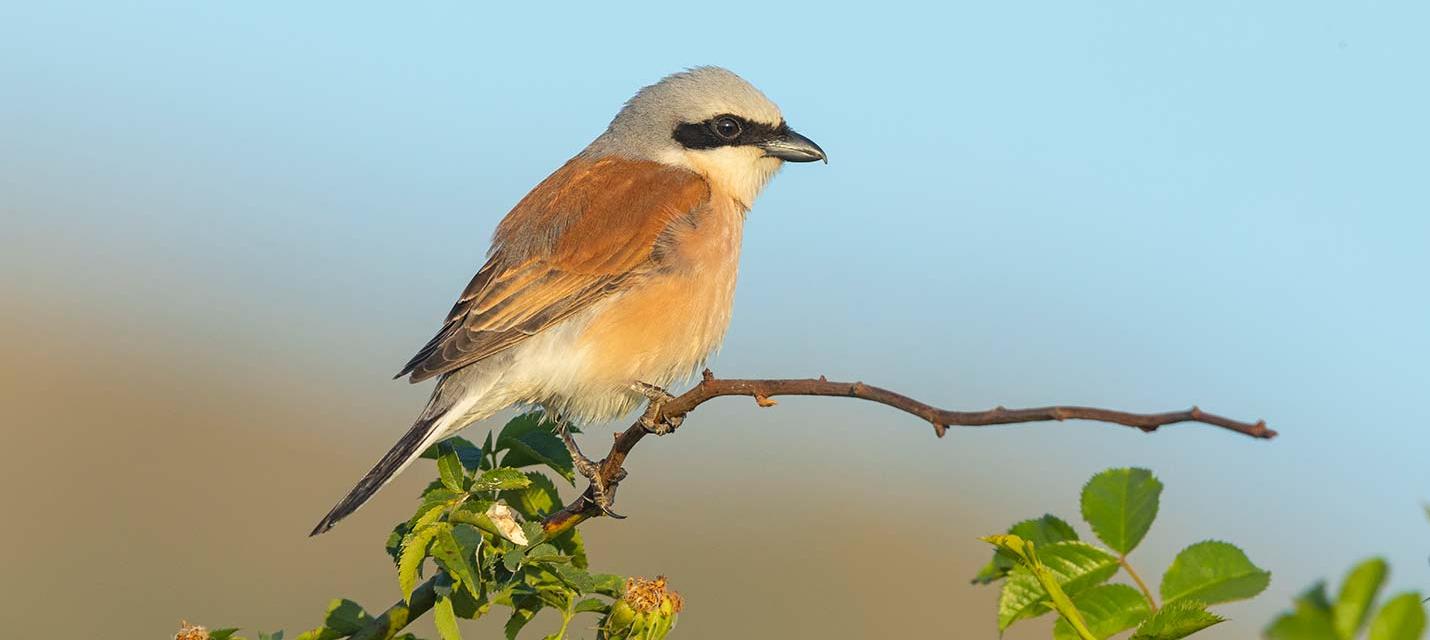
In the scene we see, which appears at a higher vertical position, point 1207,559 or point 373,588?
point 1207,559

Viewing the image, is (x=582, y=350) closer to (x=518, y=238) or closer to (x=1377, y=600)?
(x=518, y=238)

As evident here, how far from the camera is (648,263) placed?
12.8 ft

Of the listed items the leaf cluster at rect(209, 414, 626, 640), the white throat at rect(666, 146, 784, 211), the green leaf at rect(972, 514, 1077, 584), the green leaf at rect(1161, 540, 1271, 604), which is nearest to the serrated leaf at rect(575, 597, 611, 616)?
the leaf cluster at rect(209, 414, 626, 640)

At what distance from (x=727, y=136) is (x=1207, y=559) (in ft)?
10.9

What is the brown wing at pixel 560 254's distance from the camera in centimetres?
371

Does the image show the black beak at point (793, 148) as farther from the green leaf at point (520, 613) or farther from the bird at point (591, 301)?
the green leaf at point (520, 613)

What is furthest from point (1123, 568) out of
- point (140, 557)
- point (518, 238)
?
point (140, 557)

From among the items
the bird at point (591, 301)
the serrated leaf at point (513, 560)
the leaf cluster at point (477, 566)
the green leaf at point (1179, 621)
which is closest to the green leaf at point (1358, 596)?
the green leaf at point (1179, 621)

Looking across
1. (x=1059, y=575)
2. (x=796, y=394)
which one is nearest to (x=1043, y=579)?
(x=1059, y=575)

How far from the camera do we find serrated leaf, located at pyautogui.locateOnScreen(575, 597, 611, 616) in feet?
5.56

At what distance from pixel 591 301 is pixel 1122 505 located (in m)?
2.55

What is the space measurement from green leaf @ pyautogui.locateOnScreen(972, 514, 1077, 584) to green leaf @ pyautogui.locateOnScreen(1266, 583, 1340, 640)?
2.44ft

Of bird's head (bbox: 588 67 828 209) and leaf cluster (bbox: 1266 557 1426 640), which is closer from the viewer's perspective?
leaf cluster (bbox: 1266 557 1426 640)

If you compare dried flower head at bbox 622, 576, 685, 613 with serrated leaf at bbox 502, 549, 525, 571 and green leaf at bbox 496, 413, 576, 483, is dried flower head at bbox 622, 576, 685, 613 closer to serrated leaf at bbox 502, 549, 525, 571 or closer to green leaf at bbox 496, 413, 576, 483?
serrated leaf at bbox 502, 549, 525, 571
